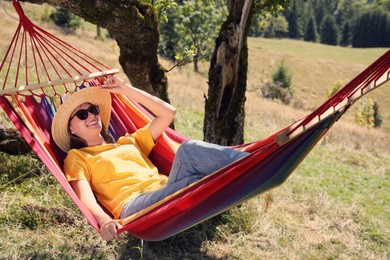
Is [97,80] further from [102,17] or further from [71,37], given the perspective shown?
[71,37]

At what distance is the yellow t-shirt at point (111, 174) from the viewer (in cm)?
231

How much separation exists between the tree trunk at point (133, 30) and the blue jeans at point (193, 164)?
96 centimetres

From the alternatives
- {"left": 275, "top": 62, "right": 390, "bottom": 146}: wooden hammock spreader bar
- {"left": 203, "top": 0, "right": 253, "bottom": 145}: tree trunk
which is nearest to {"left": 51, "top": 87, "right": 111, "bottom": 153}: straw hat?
{"left": 203, "top": 0, "right": 253, "bottom": 145}: tree trunk

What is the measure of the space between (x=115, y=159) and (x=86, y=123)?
26 centimetres

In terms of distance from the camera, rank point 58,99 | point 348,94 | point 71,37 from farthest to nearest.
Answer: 1. point 71,37
2. point 58,99
3. point 348,94

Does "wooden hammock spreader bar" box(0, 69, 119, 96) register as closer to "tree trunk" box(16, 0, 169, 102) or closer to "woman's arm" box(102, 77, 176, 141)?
"woman's arm" box(102, 77, 176, 141)

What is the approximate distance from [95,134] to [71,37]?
1867 cm

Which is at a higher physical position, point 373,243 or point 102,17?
point 102,17

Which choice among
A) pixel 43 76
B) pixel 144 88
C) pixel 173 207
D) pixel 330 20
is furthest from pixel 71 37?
pixel 330 20

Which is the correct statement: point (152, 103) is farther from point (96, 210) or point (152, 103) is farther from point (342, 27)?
point (342, 27)

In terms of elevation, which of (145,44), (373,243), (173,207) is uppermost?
(145,44)

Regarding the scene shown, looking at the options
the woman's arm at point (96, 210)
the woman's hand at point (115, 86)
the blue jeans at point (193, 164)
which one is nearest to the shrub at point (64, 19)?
the woman's hand at point (115, 86)

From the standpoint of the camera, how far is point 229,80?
2.88 meters

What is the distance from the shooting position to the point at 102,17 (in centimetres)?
257
